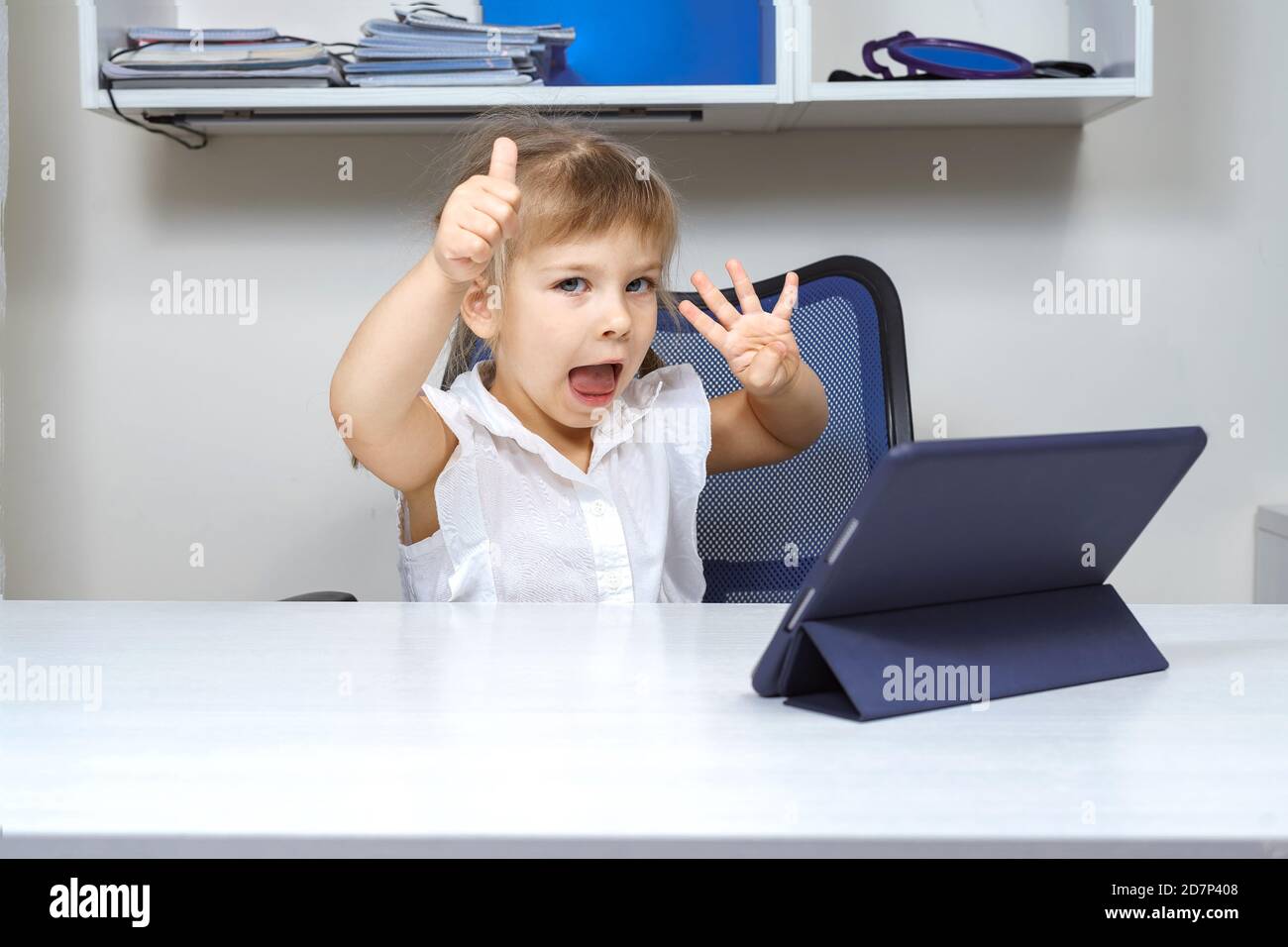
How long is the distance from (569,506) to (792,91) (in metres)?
0.78

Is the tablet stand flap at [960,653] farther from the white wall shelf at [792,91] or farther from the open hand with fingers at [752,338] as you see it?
the white wall shelf at [792,91]

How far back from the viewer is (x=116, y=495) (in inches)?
81.8

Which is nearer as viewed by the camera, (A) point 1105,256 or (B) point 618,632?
(B) point 618,632

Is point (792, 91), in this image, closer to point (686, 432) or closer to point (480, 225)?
point (686, 432)

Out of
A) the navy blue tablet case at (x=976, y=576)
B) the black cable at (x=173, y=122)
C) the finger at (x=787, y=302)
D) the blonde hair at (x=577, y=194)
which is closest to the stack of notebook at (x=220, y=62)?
the black cable at (x=173, y=122)

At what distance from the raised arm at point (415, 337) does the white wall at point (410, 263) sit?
0.93 m

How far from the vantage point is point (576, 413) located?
1.25 m

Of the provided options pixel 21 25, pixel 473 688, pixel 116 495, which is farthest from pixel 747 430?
pixel 21 25

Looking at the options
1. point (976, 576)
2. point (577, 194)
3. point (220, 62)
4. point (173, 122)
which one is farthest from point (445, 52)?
point (976, 576)

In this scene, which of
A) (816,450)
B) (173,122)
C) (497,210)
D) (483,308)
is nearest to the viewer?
(497,210)

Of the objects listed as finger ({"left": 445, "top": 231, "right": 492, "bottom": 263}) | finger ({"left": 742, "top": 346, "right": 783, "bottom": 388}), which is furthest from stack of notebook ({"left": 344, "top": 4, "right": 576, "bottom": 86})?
finger ({"left": 445, "top": 231, "right": 492, "bottom": 263})

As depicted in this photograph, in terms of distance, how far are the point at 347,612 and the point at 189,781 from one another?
39cm

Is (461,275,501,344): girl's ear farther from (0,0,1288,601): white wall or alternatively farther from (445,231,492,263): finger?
(0,0,1288,601): white wall
